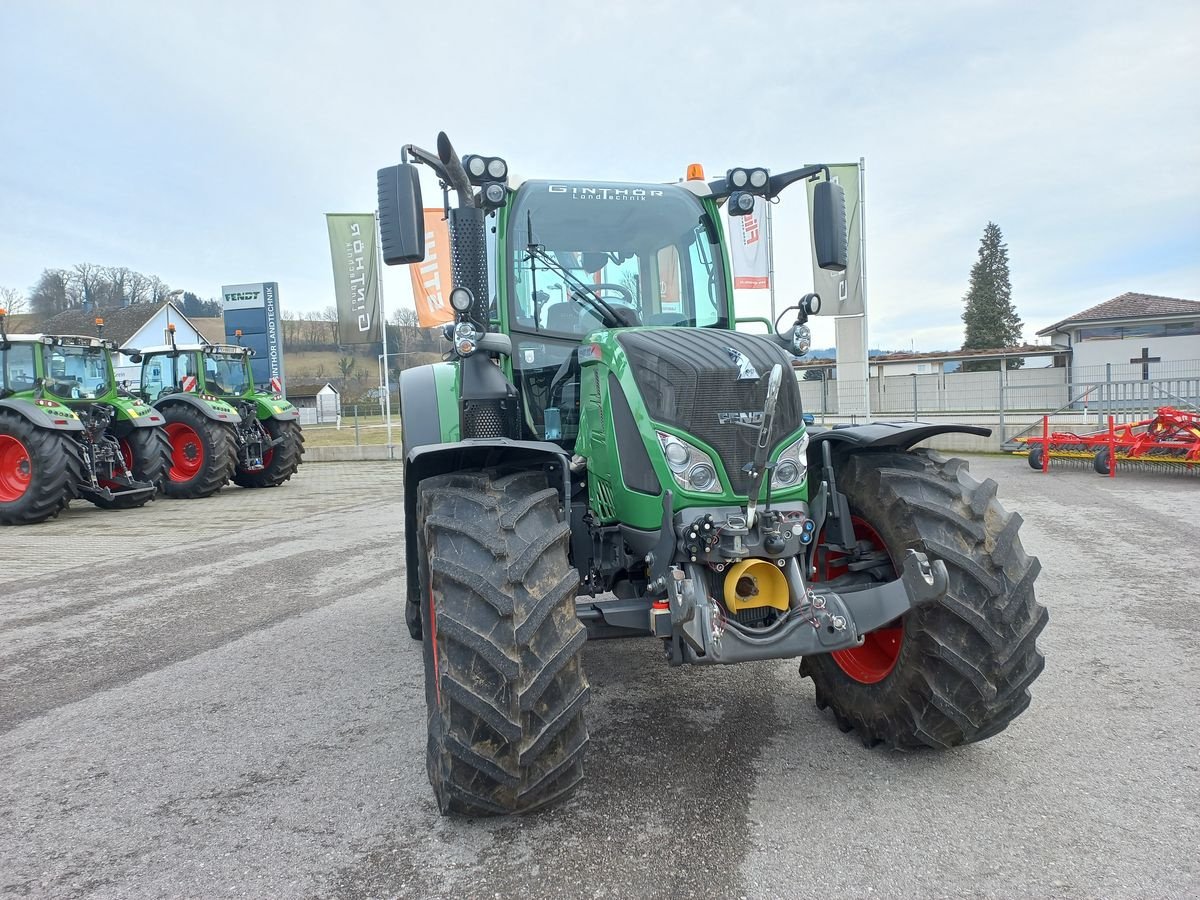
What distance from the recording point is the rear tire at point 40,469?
1076cm

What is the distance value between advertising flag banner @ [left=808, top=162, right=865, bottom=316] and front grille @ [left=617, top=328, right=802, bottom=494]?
45.1 ft

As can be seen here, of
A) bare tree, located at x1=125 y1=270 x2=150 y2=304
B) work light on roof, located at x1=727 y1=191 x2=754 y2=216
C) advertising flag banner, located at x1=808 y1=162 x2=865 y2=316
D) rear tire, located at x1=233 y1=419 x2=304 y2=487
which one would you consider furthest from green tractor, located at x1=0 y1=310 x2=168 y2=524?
bare tree, located at x1=125 y1=270 x2=150 y2=304

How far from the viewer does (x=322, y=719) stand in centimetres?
387

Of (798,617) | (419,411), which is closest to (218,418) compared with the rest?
(419,411)

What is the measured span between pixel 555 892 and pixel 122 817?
5.56 ft

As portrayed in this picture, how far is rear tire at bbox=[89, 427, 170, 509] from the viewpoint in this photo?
41.0 feet

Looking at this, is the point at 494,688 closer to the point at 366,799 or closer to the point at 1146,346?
the point at 366,799

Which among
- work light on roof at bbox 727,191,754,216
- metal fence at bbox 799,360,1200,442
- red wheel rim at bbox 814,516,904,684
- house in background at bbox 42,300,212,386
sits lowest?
red wheel rim at bbox 814,516,904,684

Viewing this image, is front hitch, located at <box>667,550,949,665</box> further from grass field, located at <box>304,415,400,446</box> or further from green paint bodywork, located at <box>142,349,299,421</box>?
grass field, located at <box>304,415,400,446</box>

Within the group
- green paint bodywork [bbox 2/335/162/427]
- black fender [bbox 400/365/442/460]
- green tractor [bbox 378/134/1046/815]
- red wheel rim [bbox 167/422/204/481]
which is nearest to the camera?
green tractor [bbox 378/134/1046/815]

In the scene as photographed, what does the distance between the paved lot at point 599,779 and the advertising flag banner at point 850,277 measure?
1151cm

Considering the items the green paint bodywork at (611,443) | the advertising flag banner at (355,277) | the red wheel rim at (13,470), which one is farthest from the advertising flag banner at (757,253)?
the red wheel rim at (13,470)

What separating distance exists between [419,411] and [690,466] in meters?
2.24

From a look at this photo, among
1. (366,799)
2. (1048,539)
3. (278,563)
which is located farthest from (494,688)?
(1048,539)
